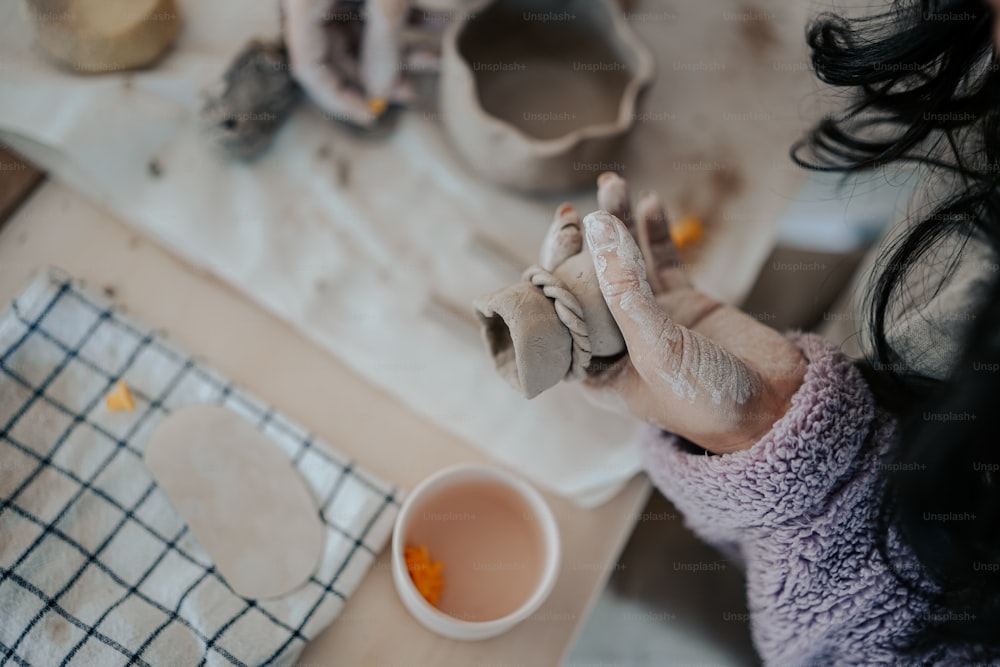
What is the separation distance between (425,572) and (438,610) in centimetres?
4

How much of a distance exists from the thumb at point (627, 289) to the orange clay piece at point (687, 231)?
0.37 meters

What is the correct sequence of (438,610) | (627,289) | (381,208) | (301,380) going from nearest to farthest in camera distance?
(627,289) < (438,610) < (301,380) < (381,208)

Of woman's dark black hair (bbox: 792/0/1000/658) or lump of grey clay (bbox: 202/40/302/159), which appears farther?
lump of grey clay (bbox: 202/40/302/159)

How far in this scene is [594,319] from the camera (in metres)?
0.53

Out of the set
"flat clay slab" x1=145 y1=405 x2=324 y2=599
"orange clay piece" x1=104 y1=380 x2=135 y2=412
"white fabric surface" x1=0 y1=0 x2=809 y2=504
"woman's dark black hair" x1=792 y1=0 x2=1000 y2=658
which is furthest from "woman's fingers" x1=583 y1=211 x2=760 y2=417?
"orange clay piece" x1=104 y1=380 x2=135 y2=412

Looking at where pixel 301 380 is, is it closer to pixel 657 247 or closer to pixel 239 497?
pixel 239 497

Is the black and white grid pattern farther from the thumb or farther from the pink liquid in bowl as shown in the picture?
the thumb

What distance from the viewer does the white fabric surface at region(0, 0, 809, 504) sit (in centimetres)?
Answer: 77

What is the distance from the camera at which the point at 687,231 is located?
86cm

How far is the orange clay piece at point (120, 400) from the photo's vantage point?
66 cm

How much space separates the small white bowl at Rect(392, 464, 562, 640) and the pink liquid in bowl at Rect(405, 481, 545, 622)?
0.01 meters

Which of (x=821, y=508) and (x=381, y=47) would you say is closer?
(x=821, y=508)

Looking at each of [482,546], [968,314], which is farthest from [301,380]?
[968,314]

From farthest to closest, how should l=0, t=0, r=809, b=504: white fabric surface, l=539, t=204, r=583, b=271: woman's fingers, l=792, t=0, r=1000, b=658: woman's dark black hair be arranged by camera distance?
l=0, t=0, r=809, b=504: white fabric surface
l=539, t=204, r=583, b=271: woman's fingers
l=792, t=0, r=1000, b=658: woman's dark black hair
